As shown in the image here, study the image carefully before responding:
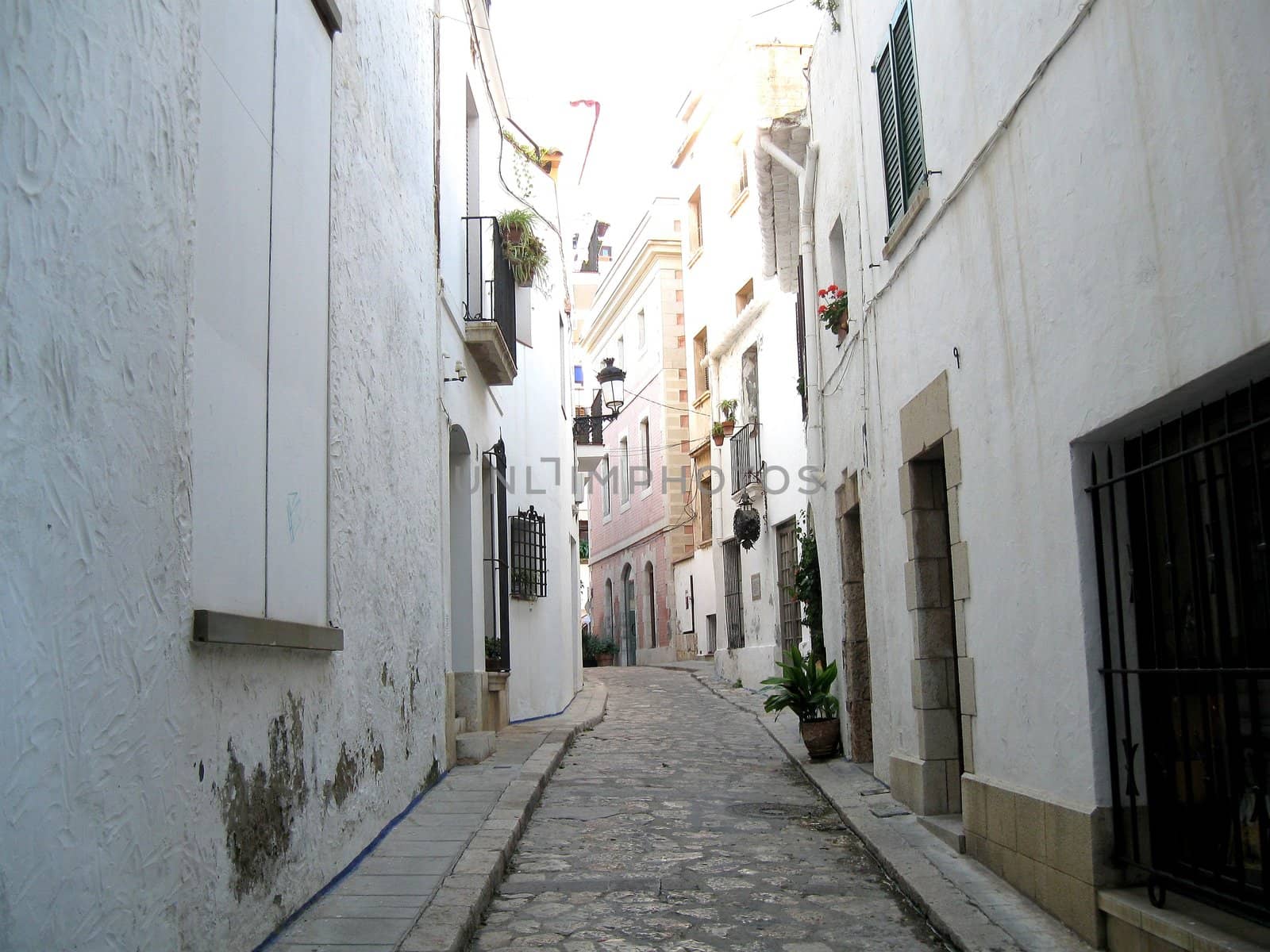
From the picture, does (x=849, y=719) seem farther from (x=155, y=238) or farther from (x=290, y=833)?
(x=155, y=238)

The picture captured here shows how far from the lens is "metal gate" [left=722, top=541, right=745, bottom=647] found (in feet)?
64.5

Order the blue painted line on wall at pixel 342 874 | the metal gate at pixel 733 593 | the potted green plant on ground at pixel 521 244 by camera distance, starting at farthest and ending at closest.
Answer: the metal gate at pixel 733 593
the potted green plant on ground at pixel 521 244
the blue painted line on wall at pixel 342 874

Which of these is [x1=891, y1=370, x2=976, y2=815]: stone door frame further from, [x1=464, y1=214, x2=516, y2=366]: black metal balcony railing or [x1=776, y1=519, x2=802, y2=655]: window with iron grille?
[x1=776, y1=519, x2=802, y2=655]: window with iron grille

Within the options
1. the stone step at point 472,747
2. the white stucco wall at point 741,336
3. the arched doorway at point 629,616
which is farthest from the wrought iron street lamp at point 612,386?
the arched doorway at point 629,616

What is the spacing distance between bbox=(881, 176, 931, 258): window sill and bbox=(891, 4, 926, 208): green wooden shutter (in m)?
0.12

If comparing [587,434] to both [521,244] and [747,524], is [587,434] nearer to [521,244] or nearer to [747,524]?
[747,524]

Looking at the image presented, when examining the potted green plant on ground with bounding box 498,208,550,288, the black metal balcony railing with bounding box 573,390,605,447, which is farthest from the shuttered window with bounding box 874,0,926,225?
the black metal balcony railing with bounding box 573,390,605,447

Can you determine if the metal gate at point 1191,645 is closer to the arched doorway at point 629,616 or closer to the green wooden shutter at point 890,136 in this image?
the green wooden shutter at point 890,136

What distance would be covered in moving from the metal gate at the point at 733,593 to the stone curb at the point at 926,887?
36.5 ft

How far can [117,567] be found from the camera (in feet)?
9.93

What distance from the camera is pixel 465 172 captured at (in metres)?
11.2

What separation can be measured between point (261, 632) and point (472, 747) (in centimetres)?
492

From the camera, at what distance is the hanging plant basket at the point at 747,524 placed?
17703 millimetres

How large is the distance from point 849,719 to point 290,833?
19.3 feet
